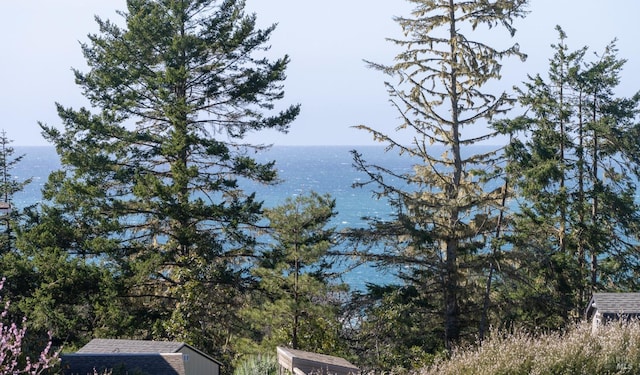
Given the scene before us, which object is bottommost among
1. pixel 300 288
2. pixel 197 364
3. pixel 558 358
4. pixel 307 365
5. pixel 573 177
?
pixel 197 364

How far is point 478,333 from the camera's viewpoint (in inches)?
912

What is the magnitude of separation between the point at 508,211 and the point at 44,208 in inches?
577

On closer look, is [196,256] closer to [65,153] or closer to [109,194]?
[109,194]

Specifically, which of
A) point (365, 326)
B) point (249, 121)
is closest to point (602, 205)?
point (365, 326)

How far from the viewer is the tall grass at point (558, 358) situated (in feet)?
33.0

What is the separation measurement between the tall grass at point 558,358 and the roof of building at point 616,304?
701 centimetres

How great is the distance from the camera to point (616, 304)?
18.2 m

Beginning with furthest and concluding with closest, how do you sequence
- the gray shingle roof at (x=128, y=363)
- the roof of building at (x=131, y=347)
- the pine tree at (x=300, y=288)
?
1. the pine tree at (x=300, y=288)
2. the roof of building at (x=131, y=347)
3. the gray shingle roof at (x=128, y=363)

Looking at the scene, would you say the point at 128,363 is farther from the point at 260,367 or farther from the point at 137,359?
the point at 260,367

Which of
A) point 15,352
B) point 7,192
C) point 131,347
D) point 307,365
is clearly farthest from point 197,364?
point 7,192

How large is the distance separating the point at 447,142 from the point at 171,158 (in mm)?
9266

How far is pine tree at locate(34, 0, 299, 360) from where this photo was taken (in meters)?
24.1

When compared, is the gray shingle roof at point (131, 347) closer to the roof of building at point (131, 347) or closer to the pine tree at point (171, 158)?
the roof of building at point (131, 347)

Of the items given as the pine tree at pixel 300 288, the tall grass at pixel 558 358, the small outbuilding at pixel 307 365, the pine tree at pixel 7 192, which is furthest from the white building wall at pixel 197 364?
the pine tree at pixel 7 192
